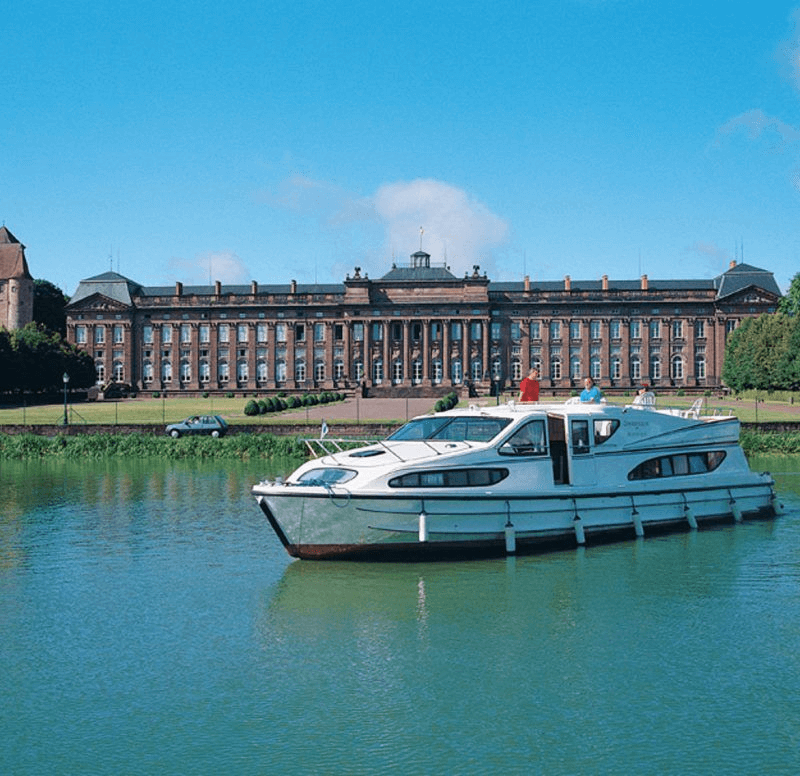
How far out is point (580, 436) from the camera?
23047 mm

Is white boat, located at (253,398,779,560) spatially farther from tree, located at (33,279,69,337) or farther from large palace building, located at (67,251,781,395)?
tree, located at (33,279,69,337)

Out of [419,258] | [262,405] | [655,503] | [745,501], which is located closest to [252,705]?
[655,503]

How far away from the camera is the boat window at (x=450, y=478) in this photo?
20.6m

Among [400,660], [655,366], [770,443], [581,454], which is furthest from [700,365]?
[400,660]

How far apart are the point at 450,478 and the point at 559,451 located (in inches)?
134

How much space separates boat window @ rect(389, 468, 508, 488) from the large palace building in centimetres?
8981

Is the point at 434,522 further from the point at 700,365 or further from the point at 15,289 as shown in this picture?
the point at 15,289

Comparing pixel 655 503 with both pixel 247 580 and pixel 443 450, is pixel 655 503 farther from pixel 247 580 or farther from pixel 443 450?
pixel 247 580

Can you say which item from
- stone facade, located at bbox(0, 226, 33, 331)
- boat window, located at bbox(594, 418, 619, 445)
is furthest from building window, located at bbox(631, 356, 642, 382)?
boat window, located at bbox(594, 418, 619, 445)

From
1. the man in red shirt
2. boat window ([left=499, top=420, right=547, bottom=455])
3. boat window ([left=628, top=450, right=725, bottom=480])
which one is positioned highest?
the man in red shirt

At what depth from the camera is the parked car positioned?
53.7 m

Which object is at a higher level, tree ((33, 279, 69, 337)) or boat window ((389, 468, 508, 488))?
tree ((33, 279, 69, 337))

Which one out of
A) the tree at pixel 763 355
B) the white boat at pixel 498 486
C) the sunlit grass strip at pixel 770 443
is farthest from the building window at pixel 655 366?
the white boat at pixel 498 486

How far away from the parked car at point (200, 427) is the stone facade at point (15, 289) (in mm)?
70565
